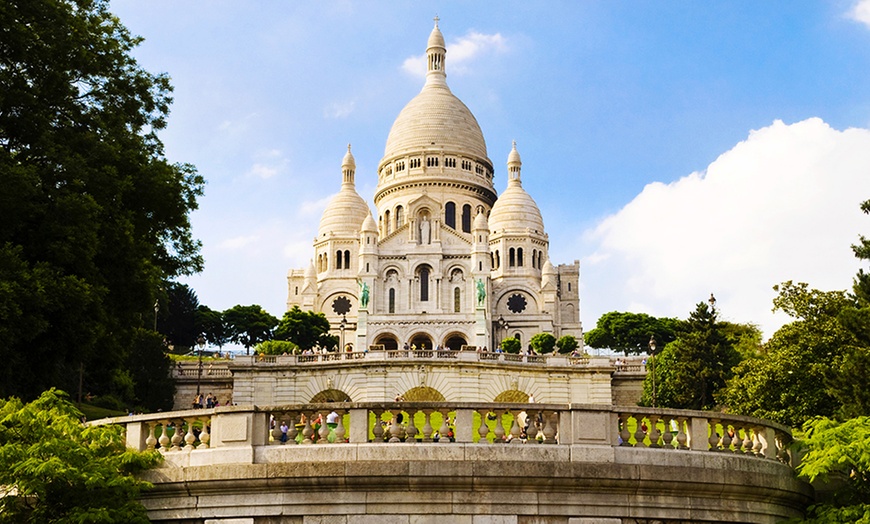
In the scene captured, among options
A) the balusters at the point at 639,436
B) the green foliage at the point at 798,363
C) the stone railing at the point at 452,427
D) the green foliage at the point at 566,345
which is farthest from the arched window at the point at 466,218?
the balusters at the point at 639,436

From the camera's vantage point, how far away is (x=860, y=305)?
106 feet

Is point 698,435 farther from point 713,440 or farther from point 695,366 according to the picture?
point 695,366

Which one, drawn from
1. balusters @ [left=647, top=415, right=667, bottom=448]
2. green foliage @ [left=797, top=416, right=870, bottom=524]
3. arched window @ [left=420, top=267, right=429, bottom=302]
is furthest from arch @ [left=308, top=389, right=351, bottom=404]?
arched window @ [left=420, top=267, right=429, bottom=302]

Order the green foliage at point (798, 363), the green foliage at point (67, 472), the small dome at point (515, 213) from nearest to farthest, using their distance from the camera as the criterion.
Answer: the green foliage at point (67, 472) → the green foliage at point (798, 363) → the small dome at point (515, 213)

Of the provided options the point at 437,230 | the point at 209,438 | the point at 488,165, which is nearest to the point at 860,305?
the point at 209,438

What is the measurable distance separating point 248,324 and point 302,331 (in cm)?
577

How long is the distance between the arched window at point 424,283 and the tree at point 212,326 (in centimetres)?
2161

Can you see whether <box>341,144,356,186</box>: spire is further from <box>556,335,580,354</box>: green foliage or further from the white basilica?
<box>556,335,580,354</box>: green foliage

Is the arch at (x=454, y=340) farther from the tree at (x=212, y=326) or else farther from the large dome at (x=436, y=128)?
the large dome at (x=436, y=128)

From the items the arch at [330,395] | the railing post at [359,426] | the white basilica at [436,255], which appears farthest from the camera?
the white basilica at [436,255]

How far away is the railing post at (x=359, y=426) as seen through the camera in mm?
12422

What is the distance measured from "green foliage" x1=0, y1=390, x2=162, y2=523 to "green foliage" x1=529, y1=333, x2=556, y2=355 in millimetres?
82542

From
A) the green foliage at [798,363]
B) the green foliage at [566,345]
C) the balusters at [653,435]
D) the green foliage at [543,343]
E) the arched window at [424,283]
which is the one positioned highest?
the arched window at [424,283]

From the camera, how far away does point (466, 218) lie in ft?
413
